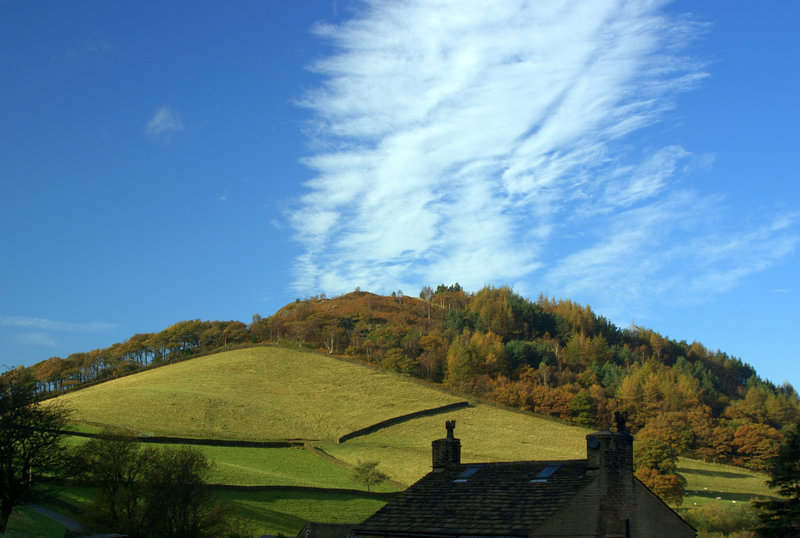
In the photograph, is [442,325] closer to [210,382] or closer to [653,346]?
[653,346]

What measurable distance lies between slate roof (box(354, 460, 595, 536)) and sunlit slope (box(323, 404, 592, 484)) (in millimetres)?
41533

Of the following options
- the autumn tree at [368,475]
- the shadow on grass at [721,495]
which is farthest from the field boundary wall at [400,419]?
the shadow on grass at [721,495]

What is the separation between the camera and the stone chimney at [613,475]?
2119cm

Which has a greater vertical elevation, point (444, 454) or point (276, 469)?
point (444, 454)

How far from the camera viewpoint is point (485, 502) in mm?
22359

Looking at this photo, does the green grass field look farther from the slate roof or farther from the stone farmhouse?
the stone farmhouse

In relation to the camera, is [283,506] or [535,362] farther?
[535,362]

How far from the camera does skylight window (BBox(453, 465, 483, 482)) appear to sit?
82.8 ft

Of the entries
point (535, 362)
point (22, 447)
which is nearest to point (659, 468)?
point (22, 447)

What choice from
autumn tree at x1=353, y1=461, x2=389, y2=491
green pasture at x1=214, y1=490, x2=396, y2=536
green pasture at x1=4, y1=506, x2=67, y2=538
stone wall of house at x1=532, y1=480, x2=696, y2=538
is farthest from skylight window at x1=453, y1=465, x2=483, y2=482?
autumn tree at x1=353, y1=461, x2=389, y2=491

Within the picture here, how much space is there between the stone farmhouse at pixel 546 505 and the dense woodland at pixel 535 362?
73456 millimetres

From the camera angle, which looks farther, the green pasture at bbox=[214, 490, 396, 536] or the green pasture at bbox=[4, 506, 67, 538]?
the green pasture at bbox=[214, 490, 396, 536]

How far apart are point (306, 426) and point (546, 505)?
69.5 m

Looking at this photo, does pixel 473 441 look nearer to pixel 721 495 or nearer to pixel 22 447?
pixel 721 495
